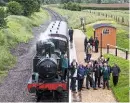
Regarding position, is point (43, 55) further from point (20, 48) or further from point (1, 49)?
point (20, 48)

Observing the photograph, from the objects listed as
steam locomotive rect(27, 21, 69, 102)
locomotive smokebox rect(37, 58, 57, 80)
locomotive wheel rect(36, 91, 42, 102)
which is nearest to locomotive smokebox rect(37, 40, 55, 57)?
steam locomotive rect(27, 21, 69, 102)

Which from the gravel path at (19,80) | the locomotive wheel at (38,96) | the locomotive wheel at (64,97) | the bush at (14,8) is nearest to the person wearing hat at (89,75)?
the locomotive wheel at (64,97)

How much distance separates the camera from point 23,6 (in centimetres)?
5984

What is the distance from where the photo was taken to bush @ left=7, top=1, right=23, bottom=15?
54.9m

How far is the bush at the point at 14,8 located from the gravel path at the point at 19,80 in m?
20.7

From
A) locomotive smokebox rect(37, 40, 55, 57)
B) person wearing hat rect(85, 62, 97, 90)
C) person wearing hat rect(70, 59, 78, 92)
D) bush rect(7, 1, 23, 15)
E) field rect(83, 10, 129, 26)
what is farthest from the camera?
field rect(83, 10, 129, 26)

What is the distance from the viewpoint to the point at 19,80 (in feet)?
78.5

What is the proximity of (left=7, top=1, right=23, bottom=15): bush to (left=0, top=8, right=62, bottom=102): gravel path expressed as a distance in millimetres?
20668

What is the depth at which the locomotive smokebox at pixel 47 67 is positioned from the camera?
62.4 ft

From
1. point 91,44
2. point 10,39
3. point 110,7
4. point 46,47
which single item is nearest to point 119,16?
point 110,7

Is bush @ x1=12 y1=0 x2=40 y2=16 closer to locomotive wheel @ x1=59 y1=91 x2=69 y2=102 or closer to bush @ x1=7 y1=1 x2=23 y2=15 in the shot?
bush @ x1=7 y1=1 x2=23 y2=15

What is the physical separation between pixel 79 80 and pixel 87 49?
10.9 metres

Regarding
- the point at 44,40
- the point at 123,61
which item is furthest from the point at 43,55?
the point at 123,61

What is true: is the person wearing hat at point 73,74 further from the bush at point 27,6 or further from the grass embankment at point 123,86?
the bush at point 27,6
